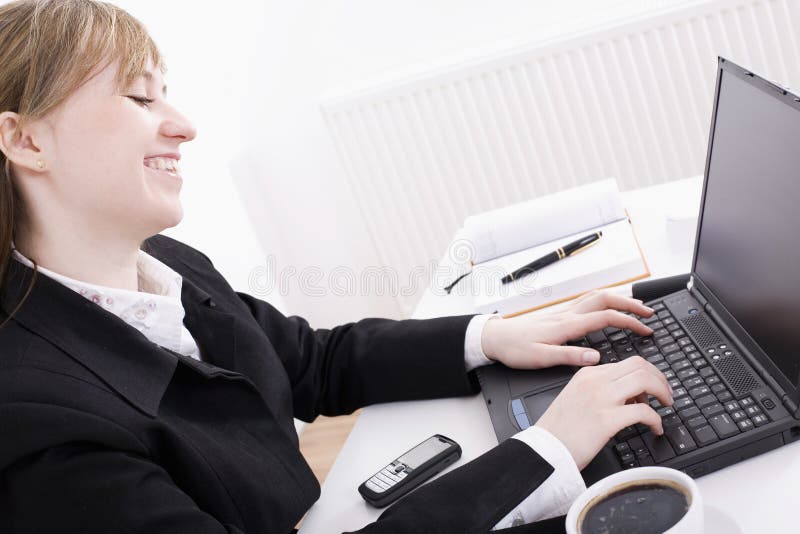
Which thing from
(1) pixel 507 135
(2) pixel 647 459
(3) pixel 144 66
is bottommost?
(1) pixel 507 135

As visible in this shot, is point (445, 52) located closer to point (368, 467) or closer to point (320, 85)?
point (320, 85)

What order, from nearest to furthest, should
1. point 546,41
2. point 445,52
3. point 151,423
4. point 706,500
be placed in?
point 706,500 < point 151,423 < point 546,41 < point 445,52

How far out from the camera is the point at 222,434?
3.65 ft

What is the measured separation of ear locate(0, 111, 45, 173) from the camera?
107 centimetres

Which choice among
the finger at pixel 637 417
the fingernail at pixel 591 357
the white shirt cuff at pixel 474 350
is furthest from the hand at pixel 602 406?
the white shirt cuff at pixel 474 350

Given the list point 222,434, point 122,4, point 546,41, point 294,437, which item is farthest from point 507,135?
point 222,434

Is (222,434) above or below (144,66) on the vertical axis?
below

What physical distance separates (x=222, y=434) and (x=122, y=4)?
4.56 feet

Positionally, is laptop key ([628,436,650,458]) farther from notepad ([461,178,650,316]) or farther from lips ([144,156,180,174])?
lips ([144,156,180,174])

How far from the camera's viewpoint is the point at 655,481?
2.46 ft

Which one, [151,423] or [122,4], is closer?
[151,423]

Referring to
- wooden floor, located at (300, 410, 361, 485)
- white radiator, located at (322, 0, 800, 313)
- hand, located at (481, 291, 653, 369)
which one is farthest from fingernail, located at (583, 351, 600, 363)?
white radiator, located at (322, 0, 800, 313)

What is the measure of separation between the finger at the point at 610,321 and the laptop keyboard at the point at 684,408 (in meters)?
0.02

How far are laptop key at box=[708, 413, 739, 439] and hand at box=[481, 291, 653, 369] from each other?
224 millimetres
